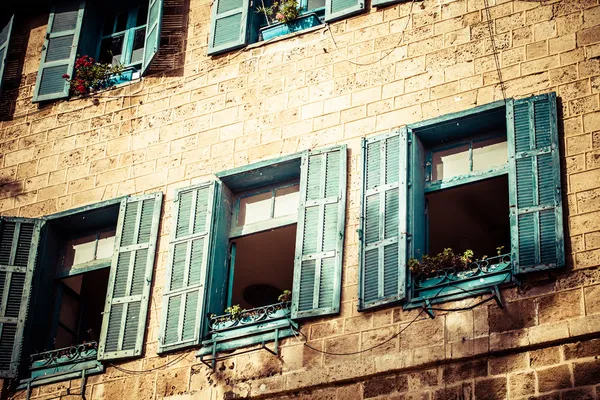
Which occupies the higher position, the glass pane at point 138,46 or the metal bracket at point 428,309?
the glass pane at point 138,46

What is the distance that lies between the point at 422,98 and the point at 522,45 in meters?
0.97

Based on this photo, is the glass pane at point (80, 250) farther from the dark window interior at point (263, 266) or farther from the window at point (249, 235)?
the dark window interior at point (263, 266)

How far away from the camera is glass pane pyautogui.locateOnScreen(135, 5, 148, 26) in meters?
14.7

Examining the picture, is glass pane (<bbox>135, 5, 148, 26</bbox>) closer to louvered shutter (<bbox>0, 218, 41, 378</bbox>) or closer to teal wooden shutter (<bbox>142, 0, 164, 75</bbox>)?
teal wooden shutter (<bbox>142, 0, 164, 75</bbox>)

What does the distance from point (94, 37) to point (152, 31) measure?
3.45 feet

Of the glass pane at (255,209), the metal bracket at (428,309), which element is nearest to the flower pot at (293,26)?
the glass pane at (255,209)

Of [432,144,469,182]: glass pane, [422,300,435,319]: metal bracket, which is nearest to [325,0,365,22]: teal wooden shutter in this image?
[432,144,469,182]: glass pane

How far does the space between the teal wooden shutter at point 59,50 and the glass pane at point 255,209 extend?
2700 millimetres

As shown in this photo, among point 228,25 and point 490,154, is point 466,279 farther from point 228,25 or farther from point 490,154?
point 228,25

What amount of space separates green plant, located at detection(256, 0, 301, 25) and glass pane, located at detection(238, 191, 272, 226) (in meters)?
1.87

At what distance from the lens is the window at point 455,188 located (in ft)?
34.8

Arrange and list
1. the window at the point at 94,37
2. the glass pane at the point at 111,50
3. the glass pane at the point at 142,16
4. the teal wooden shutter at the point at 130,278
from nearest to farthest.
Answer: the teal wooden shutter at the point at 130,278, the window at the point at 94,37, the glass pane at the point at 111,50, the glass pane at the point at 142,16

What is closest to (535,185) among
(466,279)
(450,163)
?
(466,279)

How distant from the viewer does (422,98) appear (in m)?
11.9
